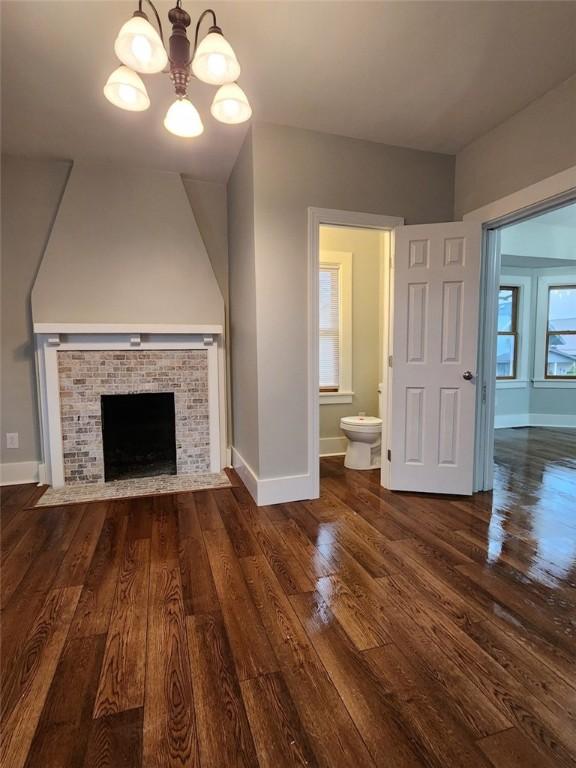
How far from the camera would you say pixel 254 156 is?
8.66 ft

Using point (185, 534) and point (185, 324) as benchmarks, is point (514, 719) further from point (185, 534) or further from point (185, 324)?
point (185, 324)

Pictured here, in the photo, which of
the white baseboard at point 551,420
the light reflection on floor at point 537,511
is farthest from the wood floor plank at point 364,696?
the white baseboard at point 551,420

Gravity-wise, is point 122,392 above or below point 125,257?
below

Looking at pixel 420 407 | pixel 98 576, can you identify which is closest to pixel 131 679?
pixel 98 576

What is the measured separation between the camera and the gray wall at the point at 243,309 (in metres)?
2.81

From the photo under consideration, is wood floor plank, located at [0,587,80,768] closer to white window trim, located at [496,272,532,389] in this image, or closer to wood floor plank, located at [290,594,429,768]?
wood floor plank, located at [290,594,429,768]

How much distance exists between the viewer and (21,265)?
3203 mm

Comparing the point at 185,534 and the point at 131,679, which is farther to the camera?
the point at 185,534

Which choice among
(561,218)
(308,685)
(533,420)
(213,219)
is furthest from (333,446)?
(561,218)

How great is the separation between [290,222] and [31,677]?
109 inches

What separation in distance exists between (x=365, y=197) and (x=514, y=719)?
9.87 ft

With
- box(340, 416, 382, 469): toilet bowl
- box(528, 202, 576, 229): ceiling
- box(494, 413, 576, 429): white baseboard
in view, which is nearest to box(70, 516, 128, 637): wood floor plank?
box(340, 416, 382, 469): toilet bowl

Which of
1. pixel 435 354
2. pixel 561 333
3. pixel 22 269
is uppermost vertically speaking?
pixel 22 269

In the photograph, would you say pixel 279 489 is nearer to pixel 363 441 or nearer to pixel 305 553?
pixel 305 553
